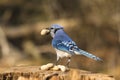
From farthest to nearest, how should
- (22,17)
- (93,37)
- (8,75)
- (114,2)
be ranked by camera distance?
1. (22,17)
2. (93,37)
3. (114,2)
4. (8,75)

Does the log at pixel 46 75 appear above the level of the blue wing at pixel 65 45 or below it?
below

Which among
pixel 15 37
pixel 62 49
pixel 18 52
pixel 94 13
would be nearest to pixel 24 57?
pixel 18 52

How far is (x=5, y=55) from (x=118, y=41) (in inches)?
80.5

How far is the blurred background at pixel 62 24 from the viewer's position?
9422 mm

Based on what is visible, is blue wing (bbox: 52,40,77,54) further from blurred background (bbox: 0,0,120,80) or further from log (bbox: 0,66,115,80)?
blurred background (bbox: 0,0,120,80)

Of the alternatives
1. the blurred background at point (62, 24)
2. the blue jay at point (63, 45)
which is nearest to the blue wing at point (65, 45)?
the blue jay at point (63, 45)

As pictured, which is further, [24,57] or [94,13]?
[94,13]

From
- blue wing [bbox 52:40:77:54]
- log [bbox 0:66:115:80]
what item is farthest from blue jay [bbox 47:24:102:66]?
log [bbox 0:66:115:80]

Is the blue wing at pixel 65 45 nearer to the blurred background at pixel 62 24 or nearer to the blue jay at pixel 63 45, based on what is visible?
the blue jay at pixel 63 45

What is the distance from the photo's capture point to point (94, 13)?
10141mm

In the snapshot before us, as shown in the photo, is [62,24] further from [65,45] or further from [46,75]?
[46,75]

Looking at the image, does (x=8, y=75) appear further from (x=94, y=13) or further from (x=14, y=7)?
(x=14, y=7)

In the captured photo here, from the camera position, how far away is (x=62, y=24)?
10.2 metres

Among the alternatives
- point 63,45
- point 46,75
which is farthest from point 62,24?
point 46,75
